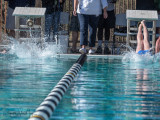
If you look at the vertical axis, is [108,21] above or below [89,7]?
below

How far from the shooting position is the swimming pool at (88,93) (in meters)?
3.42

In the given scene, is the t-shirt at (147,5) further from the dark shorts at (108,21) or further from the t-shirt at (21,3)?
the t-shirt at (21,3)

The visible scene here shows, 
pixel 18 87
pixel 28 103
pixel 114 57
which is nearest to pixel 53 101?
pixel 28 103

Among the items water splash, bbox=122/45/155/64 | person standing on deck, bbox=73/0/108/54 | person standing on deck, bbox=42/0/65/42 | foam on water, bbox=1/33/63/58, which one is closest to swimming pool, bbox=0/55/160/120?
water splash, bbox=122/45/155/64

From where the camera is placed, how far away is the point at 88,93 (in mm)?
4469

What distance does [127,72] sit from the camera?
6.75m

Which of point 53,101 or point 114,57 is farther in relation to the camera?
point 114,57

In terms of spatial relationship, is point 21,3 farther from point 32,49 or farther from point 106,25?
point 106,25

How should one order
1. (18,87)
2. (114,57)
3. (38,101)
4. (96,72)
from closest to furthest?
(38,101) < (18,87) < (96,72) < (114,57)

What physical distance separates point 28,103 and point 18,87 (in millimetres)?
1082

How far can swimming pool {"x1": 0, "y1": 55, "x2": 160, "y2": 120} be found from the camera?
11.2ft

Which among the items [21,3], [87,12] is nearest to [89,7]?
[87,12]

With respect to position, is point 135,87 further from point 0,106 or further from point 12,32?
point 12,32

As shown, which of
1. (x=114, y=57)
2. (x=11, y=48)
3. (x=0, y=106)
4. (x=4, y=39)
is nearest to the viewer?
(x=0, y=106)
